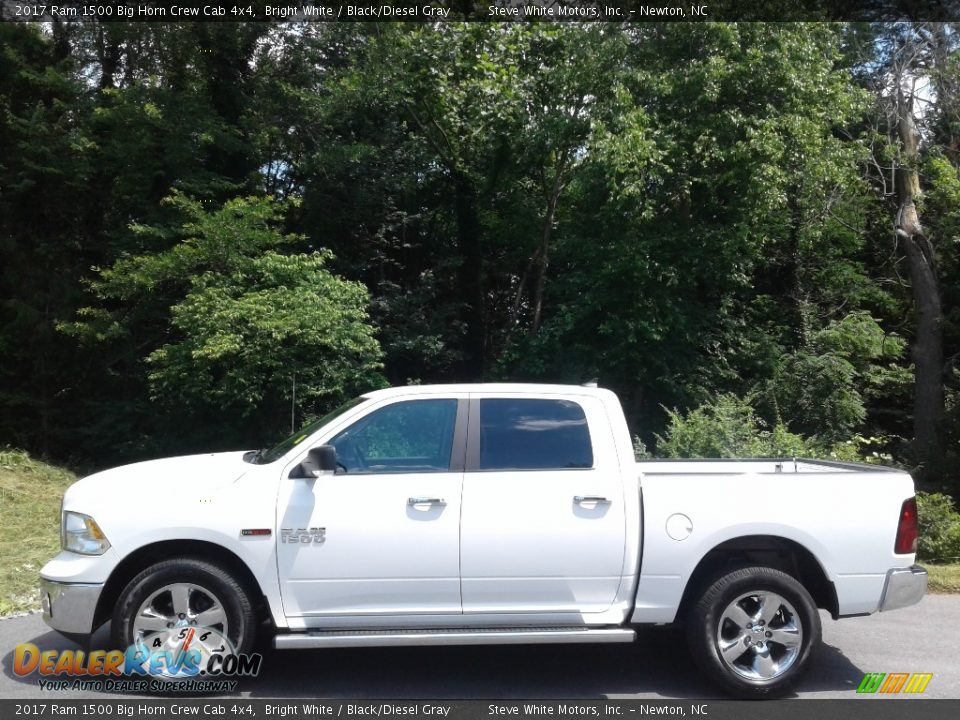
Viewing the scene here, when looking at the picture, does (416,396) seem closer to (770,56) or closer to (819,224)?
(770,56)

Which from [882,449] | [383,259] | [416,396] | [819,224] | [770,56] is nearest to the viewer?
[416,396]

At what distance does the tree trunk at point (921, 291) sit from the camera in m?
17.6

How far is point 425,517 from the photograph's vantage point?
5516mm

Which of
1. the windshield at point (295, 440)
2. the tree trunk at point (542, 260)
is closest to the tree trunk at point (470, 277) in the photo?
the tree trunk at point (542, 260)

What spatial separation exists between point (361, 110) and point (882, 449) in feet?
43.0

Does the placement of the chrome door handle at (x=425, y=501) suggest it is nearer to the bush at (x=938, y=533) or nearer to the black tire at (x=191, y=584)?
the black tire at (x=191, y=584)

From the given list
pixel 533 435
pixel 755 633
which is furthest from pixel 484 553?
pixel 755 633

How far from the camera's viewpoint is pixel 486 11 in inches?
719

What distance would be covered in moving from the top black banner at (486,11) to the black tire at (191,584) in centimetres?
1328

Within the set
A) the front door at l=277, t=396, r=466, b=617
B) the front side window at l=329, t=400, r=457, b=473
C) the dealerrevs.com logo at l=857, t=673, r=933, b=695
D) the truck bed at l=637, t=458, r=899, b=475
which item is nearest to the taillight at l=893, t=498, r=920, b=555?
the dealerrevs.com logo at l=857, t=673, r=933, b=695

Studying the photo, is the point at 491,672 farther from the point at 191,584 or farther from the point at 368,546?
the point at 191,584

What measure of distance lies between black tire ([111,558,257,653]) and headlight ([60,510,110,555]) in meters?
0.30

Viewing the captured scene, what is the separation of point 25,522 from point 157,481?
7762 mm

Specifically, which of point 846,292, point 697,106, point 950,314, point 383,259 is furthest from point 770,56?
point 383,259
